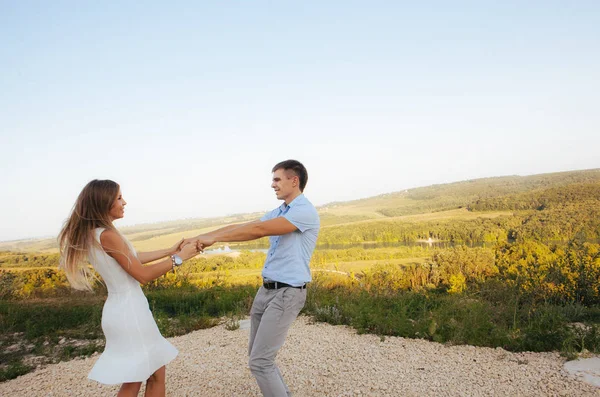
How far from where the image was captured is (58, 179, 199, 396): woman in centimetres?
275

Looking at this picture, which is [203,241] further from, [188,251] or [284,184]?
[284,184]


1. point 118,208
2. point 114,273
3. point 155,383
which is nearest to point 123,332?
point 114,273

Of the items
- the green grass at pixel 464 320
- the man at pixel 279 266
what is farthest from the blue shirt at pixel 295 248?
the green grass at pixel 464 320

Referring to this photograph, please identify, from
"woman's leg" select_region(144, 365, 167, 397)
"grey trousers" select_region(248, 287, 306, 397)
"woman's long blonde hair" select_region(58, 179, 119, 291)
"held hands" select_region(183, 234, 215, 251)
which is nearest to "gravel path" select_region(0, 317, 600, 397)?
"grey trousers" select_region(248, 287, 306, 397)

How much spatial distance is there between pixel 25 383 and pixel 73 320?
3.46 meters

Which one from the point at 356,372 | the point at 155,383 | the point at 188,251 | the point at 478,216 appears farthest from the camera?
the point at 478,216

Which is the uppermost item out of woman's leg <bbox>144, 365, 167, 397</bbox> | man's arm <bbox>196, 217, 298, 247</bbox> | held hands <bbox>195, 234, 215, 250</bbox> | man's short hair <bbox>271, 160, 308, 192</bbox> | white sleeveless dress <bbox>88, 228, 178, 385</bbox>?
man's short hair <bbox>271, 160, 308, 192</bbox>

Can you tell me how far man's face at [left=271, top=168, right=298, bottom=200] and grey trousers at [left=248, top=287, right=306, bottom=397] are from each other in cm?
75

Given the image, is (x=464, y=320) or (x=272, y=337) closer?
(x=272, y=337)

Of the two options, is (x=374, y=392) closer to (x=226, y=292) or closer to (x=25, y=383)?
(x=25, y=383)

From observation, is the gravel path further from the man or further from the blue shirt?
the blue shirt

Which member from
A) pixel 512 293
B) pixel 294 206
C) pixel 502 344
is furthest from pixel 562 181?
pixel 294 206

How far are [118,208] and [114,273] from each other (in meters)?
0.44

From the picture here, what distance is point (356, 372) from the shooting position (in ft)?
17.9
